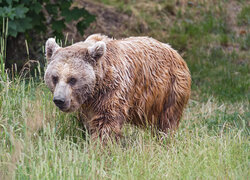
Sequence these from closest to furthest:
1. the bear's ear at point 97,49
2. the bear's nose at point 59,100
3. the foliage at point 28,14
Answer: the bear's nose at point 59,100
the bear's ear at point 97,49
the foliage at point 28,14

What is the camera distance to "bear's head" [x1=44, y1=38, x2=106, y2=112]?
4781 millimetres

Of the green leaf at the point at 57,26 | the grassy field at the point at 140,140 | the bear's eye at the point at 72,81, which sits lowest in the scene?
the grassy field at the point at 140,140

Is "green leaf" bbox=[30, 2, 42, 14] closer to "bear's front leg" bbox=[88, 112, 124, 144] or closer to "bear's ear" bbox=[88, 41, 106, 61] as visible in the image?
"bear's ear" bbox=[88, 41, 106, 61]

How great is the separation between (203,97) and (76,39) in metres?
3.46

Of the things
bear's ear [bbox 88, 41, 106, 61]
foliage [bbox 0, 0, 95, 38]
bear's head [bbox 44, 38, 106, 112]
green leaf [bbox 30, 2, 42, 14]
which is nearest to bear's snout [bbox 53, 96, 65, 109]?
bear's head [bbox 44, 38, 106, 112]

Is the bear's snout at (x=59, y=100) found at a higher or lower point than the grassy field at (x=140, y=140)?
higher

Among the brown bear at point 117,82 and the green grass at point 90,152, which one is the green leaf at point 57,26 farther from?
the brown bear at point 117,82

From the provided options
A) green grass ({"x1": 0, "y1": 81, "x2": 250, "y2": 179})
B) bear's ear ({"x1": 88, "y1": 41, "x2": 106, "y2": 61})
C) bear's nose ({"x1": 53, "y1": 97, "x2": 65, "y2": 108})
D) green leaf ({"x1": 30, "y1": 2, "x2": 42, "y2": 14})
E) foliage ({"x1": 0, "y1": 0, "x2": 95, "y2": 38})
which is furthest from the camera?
green leaf ({"x1": 30, "y1": 2, "x2": 42, "y2": 14})

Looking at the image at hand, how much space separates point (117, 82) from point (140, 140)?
683mm

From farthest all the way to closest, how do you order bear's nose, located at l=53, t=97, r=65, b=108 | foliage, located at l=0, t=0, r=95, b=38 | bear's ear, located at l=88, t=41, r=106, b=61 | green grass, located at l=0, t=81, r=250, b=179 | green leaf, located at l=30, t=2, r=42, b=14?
green leaf, located at l=30, t=2, r=42, b=14
foliage, located at l=0, t=0, r=95, b=38
bear's ear, located at l=88, t=41, r=106, b=61
bear's nose, located at l=53, t=97, r=65, b=108
green grass, located at l=0, t=81, r=250, b=179

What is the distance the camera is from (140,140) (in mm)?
5090

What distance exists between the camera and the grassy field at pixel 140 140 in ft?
14.1

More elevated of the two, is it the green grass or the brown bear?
the brown bear

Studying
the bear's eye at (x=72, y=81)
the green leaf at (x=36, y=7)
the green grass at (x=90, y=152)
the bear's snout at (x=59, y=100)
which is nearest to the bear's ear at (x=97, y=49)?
the bear's eye at (x=72, y=81)
